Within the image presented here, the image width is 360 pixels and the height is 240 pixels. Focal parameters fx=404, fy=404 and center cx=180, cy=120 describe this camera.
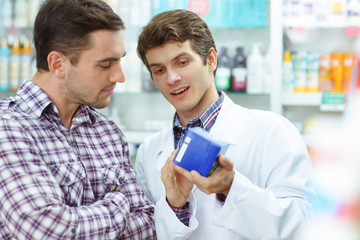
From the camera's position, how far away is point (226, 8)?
133 inches

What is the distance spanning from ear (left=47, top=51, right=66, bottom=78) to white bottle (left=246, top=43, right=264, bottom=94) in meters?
2.05

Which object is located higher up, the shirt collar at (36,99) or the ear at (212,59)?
the ear at (212,59)

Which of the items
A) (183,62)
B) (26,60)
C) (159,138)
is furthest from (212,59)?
(26,60)

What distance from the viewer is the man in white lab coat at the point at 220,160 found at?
1.33 m

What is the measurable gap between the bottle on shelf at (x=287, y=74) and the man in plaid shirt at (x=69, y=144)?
1.94 metres

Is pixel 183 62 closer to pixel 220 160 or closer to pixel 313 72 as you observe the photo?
pixel 220 160

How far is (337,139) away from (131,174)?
1.30 meters

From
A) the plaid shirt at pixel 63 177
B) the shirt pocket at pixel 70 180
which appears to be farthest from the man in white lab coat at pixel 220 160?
the shirt pocket at pixel 70 180

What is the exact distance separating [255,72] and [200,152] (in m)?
2.25

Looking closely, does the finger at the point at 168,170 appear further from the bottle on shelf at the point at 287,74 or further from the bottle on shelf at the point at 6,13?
the bottle on shelf at the point at 6,13

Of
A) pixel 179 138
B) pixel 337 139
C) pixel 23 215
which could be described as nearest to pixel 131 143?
pixel 179 138

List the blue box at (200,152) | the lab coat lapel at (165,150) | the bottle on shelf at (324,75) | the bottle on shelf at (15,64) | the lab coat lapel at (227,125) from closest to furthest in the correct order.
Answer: the blue box at (200,152) < the lab coat lapel at (227,125) < the lab coat lapel at (165,150) < the bottle on shelf at (324,75) < the bottle on shelf at (15,64)

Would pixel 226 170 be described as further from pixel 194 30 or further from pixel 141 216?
pixel 194 30

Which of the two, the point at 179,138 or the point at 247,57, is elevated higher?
the point at 247,57
